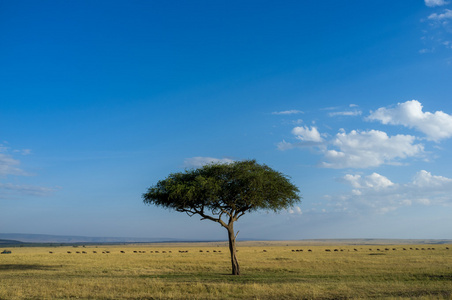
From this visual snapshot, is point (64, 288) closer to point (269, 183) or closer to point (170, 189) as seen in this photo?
point (170, 189)

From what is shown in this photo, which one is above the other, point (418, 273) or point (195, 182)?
point (195, 182)

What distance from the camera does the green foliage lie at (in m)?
35.7

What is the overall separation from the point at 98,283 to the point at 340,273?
65.6ft

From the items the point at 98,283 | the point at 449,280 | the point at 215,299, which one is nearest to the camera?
the point at 215,299

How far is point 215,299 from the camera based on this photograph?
1895 centimetres

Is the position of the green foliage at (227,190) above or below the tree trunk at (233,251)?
above

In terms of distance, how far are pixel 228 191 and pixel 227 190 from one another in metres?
0.15

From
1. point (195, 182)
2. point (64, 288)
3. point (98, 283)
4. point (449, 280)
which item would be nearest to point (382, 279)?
point (449, 280)

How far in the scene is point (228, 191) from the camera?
36312mm

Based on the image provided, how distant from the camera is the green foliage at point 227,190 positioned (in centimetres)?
3566

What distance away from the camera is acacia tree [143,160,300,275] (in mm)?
35594

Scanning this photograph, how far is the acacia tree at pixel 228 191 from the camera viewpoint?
117ft

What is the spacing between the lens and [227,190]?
3625 centimetres

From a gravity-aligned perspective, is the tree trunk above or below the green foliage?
below
